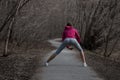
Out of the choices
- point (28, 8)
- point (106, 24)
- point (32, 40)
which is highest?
point (28, 8)

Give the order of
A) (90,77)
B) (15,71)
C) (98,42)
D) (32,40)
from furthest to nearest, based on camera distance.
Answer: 1. (32,40)
2. (98,42)
3. (15,71)
4. (90,77)

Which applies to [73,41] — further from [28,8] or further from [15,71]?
[28,8]

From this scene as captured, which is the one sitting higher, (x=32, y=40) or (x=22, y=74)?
(x=22, y=74)

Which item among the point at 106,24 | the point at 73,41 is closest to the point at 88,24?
the point at 106,24

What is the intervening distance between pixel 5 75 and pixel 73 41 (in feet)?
10.9

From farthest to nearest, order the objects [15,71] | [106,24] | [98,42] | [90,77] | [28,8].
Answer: [98,42] < [106,24] < [28,8] < [15,71] < [90,77]

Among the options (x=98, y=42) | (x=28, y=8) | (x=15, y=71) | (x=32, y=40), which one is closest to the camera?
(x=15, y=71)

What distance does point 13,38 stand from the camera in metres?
36.1

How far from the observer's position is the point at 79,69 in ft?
46.6

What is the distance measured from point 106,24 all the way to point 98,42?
3.75 meters

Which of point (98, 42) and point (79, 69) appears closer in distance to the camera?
point (79, 69)

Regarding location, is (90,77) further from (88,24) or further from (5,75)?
(88,24)

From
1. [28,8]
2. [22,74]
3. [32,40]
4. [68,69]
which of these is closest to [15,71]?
[22,74]

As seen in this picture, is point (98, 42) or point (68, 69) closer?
point (68, 69)
